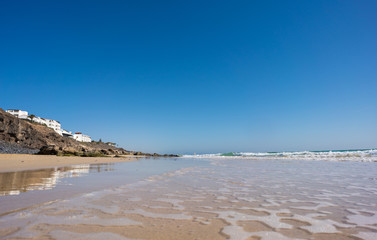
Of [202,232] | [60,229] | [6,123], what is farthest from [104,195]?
[6,123]

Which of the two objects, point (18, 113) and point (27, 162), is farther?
point (18, 113)

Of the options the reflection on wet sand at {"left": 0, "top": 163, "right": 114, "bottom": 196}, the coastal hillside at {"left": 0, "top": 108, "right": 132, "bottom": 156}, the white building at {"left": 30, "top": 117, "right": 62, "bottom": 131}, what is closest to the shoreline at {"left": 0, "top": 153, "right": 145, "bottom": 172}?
the reflection on wet sand at {"left": 0, "top": 163, "right": 114, "bottom": 196}

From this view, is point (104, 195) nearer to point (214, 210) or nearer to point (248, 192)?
point (214, 210)

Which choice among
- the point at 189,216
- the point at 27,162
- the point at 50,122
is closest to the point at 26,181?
the point at 189,216

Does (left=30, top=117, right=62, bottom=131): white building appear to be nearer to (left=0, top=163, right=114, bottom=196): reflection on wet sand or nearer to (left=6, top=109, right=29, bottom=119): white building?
(left=6, top=109, right=29, bottom=119): white building

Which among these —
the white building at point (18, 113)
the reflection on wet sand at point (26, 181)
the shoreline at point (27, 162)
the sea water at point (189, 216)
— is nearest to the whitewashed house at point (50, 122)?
the white building at point (18, 113)

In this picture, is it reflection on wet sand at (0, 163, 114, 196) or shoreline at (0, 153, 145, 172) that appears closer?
reflection on wet sand at (0, 163, 114, 196)

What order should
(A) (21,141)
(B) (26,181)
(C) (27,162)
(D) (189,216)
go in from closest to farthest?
(D) (189,216) → (B) (26,181) → (C) (27,162) → (A) (21,141)

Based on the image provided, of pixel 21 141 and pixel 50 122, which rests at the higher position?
pixel 50 122

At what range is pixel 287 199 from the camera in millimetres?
4781

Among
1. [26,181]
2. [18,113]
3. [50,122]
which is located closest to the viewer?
[26,181]

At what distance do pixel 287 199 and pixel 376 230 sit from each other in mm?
1887

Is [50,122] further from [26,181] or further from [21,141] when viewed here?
[26,181]

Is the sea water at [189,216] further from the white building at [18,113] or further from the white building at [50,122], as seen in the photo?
the white building at [18,113]
